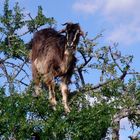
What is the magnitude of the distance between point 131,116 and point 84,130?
7.44ft

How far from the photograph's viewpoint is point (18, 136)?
10.4 meters

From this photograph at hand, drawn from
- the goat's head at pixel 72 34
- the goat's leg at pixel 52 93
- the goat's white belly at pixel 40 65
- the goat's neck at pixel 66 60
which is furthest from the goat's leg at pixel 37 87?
the goat's head at pixel 72 34

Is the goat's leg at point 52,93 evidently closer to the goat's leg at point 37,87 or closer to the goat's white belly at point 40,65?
the goat's leg at point 37,87

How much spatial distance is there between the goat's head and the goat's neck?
0.12m

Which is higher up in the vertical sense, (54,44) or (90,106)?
(54,44)

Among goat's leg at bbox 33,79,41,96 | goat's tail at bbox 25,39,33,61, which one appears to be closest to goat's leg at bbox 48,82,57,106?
goat's leg at bbox 33,79,41,96

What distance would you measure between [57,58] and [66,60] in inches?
7.7

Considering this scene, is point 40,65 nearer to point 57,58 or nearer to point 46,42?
point 57,58

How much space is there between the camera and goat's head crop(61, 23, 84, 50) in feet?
39.3

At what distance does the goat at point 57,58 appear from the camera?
12.0 meters

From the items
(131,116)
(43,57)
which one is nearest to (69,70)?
(43,57)

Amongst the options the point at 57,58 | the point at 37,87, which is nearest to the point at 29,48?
the point at 57,58

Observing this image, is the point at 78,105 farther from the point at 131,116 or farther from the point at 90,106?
the point at 131,116

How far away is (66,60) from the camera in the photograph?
39.8 feet
